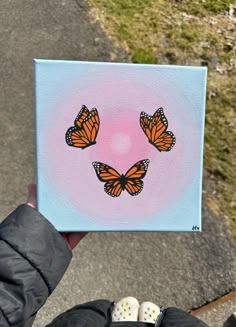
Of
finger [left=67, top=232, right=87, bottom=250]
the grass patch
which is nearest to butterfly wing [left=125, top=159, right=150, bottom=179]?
A: finger [left=67, top=232, right=87, bottom=250]

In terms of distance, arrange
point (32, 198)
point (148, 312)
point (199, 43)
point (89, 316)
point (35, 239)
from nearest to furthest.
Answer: point (35, 239)
point (32, 198)
point (89, 316)
point (148, 312)
point (199, 43)

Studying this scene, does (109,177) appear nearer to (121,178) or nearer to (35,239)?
(121,178)

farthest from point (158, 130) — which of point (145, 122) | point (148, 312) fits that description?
point (148, 312)

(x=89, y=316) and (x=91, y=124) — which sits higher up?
(x=91, y=124)

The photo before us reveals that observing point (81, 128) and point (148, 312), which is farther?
point (148, 312)

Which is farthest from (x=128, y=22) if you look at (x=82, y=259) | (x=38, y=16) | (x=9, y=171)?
(x=82, y=259)

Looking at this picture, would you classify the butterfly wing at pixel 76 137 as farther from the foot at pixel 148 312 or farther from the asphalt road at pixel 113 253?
the foot at pixel 148 312

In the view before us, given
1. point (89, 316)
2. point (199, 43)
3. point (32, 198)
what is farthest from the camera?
point (199, 43)
